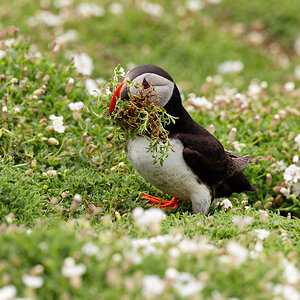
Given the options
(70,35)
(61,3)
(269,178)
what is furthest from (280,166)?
(61,3)

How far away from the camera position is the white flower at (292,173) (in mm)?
5582

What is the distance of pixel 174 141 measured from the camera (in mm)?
4637

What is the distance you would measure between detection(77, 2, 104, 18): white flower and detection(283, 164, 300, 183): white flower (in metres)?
6.07

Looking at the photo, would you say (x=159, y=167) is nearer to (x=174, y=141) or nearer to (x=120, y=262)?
(x=174, y=141)

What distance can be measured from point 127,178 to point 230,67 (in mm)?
5679

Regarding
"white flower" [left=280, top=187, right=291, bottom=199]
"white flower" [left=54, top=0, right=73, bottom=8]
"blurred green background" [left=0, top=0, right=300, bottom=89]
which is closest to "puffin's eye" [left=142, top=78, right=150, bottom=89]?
"white flower" [left=280, top=187, right=291, bottom=199]

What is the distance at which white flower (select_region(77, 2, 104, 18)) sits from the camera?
33.9 ft

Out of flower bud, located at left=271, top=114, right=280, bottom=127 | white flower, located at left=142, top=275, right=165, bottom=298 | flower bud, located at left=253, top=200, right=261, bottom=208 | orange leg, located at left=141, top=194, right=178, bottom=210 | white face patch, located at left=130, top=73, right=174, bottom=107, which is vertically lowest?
orange leg, located at left=141, top=194, right=178, bottom=210

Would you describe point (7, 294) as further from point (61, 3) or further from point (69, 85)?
point (61, 3)

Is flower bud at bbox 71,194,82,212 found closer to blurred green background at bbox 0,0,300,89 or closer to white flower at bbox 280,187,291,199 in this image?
white flower at bbox 280,187,291,199

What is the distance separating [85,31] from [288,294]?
324 inches

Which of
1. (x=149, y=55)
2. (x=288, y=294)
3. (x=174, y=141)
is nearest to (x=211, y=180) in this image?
(x=174, y=141)

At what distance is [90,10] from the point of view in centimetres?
1040

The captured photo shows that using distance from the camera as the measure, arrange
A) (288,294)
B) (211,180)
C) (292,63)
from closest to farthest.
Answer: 1. (288,294)
2. (211,180)
3. (292,63)
